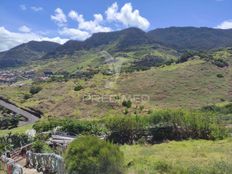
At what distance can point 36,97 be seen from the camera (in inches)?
4053

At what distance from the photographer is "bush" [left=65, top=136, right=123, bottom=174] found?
62.1ft

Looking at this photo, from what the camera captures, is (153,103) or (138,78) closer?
(153,103)

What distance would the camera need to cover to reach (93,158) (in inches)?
754

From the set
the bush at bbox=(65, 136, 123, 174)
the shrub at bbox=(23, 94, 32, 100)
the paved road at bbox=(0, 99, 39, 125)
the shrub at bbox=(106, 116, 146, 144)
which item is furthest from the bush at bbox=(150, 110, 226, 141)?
the shrub at bbox=(23, 94, 32, 100)

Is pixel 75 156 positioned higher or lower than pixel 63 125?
higher

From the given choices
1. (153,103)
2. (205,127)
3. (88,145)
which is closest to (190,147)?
(205,127)

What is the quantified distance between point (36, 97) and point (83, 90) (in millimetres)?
12991

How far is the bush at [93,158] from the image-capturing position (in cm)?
1894

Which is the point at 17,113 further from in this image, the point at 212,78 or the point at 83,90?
the point at 212,78

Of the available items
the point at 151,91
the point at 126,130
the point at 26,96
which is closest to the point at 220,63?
the point at 151,91

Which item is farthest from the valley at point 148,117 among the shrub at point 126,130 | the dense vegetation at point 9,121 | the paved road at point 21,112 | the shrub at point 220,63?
the dense vegetation at point 9,121

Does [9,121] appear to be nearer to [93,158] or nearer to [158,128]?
[158,128]

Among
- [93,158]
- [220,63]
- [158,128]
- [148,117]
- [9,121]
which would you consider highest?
[220,63]

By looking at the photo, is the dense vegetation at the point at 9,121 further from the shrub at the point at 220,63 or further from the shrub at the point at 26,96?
the shrub at the point at 220,63
